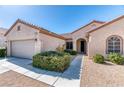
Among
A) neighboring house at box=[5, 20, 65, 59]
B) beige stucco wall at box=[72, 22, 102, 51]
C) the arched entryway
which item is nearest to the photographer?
neighboring house at box=[5, 20, 65, 59]

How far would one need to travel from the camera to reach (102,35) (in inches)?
488

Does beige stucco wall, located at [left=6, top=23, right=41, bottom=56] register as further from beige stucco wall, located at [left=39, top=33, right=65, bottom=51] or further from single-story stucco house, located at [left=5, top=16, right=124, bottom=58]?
beige stucco wall, located at [left=39, top=33, right=65, bottom=51]

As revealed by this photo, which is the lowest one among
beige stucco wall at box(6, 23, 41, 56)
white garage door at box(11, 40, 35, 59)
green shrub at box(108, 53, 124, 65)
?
green shrub at box(108, 53, 124, 65)

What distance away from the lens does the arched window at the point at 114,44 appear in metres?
12.2

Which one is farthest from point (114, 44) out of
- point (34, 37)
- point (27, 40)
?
point (27, 40)

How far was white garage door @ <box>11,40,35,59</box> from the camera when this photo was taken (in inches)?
499

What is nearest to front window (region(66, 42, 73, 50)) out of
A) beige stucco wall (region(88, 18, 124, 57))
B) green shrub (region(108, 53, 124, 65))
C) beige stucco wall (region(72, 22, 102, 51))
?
beige stucco wall (region(72, 22, 102, 51))

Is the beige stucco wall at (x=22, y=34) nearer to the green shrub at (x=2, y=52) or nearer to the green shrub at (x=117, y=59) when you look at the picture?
the green shrub at (x=2, y=52)

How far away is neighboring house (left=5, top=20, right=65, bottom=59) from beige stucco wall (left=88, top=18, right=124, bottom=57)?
5.21 meters

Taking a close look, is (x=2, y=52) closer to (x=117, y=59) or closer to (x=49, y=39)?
(x=49, y=39)

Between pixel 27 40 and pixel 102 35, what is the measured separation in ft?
28.1

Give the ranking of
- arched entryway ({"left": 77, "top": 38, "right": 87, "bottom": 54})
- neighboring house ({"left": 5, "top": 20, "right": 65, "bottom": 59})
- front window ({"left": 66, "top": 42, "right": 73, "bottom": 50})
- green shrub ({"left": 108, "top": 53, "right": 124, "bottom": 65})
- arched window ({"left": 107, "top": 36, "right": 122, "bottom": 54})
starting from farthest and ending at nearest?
front window ({"left": 66, "top": 42, "right": 73, "bottom": 50}) → arched entryway ({"left": 77, "top": 38, "right": 87, "bottom": 54}) → arched window ({"left": 107, "top": 36, "right": 122, "bottom": 54}) → neighboring house ({"left": 5, "top": 20, "right": 65, "bottom": 59}) → green shrub ({"left": 108, "top": 53, "right": 124, "bottom": 65})
